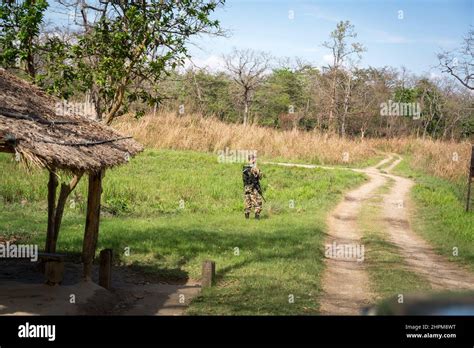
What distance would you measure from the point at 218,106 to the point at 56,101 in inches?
1626

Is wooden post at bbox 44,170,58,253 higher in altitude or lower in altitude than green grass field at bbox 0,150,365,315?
higher

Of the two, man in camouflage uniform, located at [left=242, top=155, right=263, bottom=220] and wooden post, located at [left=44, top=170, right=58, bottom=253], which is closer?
wooden post, located at [left=44, top=170, right=58, bottom=253]

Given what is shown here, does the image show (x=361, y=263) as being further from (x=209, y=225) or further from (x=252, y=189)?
(x=252, y=189)

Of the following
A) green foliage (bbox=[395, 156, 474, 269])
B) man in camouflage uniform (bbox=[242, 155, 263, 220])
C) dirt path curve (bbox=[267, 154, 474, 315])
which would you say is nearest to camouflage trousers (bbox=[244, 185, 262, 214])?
man in camouflage uniform (bbox=[242, 155, 263, 220])

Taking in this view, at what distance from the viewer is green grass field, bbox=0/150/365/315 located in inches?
387

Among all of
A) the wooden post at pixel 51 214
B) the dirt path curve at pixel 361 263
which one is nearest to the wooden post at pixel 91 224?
the wooden post at pixel 51 214

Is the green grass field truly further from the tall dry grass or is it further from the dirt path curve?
the tall dry grass

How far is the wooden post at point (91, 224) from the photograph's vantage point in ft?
30.6

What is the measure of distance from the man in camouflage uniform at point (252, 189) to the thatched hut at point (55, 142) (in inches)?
259

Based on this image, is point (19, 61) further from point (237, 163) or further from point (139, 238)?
point (237, 163)

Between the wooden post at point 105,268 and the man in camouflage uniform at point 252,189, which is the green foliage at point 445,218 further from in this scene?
the wooden post at point 105,268

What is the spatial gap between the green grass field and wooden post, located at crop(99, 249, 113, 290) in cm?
152
